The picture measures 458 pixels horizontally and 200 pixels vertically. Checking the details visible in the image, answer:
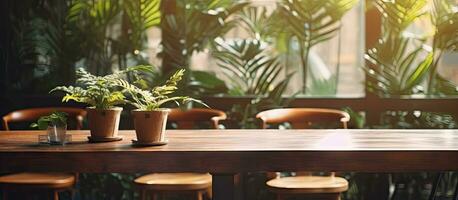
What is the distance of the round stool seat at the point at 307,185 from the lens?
115 inches

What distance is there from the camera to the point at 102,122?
225cm

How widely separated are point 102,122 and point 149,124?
0.24 metres

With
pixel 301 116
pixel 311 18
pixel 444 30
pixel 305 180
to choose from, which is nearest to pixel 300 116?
pixel 301 116

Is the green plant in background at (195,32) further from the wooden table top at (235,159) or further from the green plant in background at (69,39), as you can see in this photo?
the wooden table top at (235,159)

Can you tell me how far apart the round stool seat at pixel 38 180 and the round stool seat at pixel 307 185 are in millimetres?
985

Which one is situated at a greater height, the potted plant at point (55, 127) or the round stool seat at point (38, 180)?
the potted plant at point (55, 127)

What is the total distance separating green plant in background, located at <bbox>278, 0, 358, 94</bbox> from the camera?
3.83 meters

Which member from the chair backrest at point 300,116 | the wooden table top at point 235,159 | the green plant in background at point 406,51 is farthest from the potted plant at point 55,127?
the green plant in background at point 406,51

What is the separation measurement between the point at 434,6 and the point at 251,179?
1545 millimetres

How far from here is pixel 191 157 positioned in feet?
6.36

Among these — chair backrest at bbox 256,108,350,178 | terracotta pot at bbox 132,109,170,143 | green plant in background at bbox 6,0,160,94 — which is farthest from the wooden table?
green plant in background at bbox 6,0,160,94

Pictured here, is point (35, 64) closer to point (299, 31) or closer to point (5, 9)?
point (5, 9)

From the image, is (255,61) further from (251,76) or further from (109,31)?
(109,31)

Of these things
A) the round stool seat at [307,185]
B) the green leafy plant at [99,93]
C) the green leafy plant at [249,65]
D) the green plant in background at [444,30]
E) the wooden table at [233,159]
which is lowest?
the round stool seat at [307,185]
